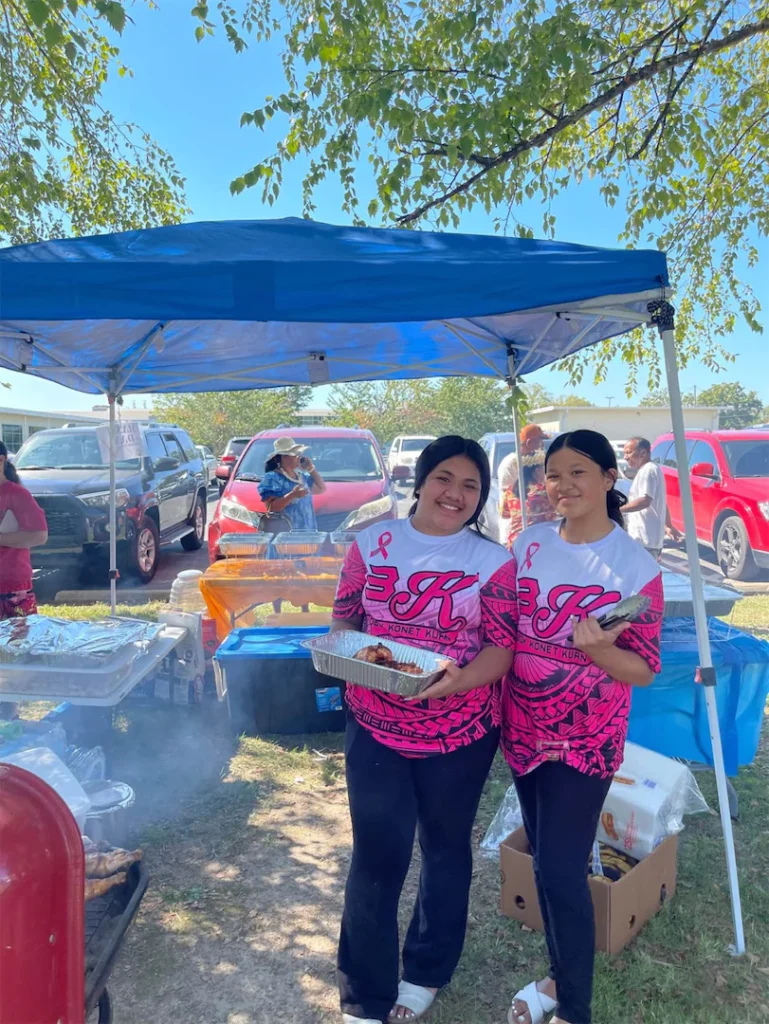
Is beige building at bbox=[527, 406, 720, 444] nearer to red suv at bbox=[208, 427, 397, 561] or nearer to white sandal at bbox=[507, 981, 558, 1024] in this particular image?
red suv at bbox=[208, 427, 397, 561]

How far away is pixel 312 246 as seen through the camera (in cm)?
262

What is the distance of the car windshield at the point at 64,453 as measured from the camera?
8.74 metres

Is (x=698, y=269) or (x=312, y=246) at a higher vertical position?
(x=698, y=269)

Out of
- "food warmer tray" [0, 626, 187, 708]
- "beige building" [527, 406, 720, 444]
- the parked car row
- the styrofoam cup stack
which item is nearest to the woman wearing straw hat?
the parked car row

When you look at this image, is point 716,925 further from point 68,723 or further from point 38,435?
point 38,435

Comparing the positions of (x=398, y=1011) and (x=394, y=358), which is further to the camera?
(x=394, y=358)

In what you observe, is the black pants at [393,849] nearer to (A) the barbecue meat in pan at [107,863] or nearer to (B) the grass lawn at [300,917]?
(B) the grass lawn at [300,917]

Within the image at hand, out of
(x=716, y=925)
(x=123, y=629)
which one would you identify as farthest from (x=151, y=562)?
(x=716, y=925)

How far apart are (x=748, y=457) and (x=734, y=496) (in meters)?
0.75

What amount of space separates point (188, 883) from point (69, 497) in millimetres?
5710

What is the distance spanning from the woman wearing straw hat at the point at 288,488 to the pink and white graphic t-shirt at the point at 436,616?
12.6ft

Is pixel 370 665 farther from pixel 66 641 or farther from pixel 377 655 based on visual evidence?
pixel 66 641

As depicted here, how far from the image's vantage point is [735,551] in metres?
8.76

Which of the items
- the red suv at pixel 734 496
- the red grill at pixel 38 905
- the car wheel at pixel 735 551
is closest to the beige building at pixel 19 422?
Answer: the red suv at pixel 734 496
